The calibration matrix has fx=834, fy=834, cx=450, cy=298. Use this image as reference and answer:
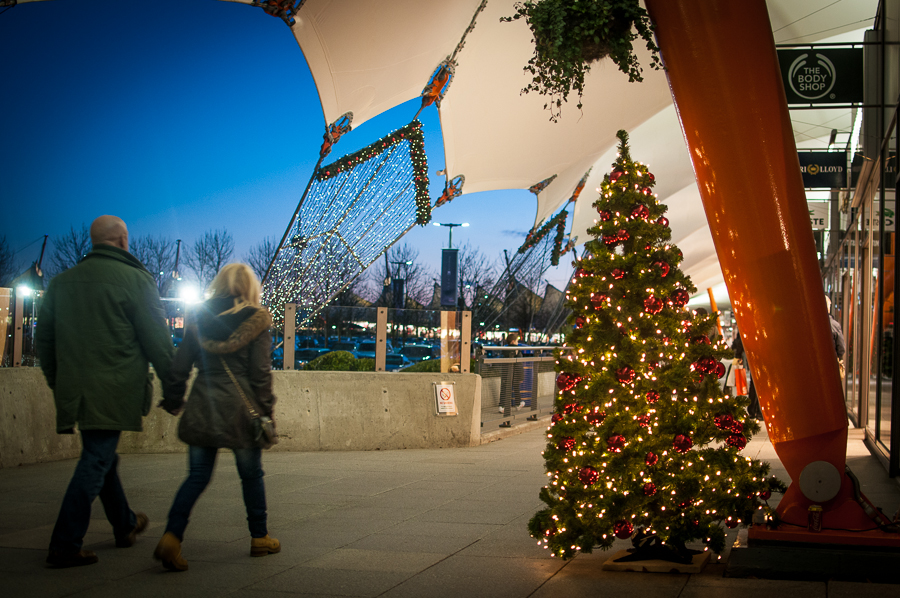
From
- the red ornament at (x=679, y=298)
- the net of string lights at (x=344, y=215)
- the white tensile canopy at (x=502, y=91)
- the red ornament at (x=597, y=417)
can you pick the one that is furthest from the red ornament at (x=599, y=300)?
the net of string lights at (x=344, y=215)

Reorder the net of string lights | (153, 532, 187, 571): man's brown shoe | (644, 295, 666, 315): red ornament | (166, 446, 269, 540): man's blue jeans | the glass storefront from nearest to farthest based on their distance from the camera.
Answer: (153, 532, 187, 571): man's brown shoe → (166, 446, 269, 540): man's blue jeans → (644, 295, 666, 315): red ornament → the glass storefront → the net of string lights

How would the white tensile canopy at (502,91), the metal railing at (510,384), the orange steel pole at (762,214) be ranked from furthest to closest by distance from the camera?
the white tensile canopy at (502,91), the metal railing at (510,384), the orange steel pole at (762,214)

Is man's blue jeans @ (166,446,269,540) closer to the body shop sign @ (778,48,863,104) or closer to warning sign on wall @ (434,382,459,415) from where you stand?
warning sign on wall @ (434,382,459,415)

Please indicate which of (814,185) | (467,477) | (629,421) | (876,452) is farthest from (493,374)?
(629,421)

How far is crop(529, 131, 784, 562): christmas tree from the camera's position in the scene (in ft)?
15.1

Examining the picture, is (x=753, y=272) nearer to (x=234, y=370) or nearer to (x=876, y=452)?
(x=234, y=370)

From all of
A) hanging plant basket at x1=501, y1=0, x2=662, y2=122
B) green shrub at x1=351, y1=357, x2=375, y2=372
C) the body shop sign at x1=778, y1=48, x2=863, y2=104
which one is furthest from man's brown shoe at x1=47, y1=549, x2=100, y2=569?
the body shop sign at x1=778, y1=48, x2=863, y2=104

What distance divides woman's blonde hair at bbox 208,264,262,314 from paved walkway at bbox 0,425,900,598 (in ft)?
5.03

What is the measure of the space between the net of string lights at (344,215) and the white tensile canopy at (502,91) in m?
1.12

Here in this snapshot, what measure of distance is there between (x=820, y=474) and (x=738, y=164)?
175 centimetres

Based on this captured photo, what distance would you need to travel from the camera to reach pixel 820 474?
4.57 m

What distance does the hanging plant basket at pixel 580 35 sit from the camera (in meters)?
4.66

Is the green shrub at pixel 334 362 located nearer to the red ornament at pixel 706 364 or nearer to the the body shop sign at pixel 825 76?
the the body shop sign at pixel 825 76

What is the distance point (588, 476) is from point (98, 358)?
285 centimetres
